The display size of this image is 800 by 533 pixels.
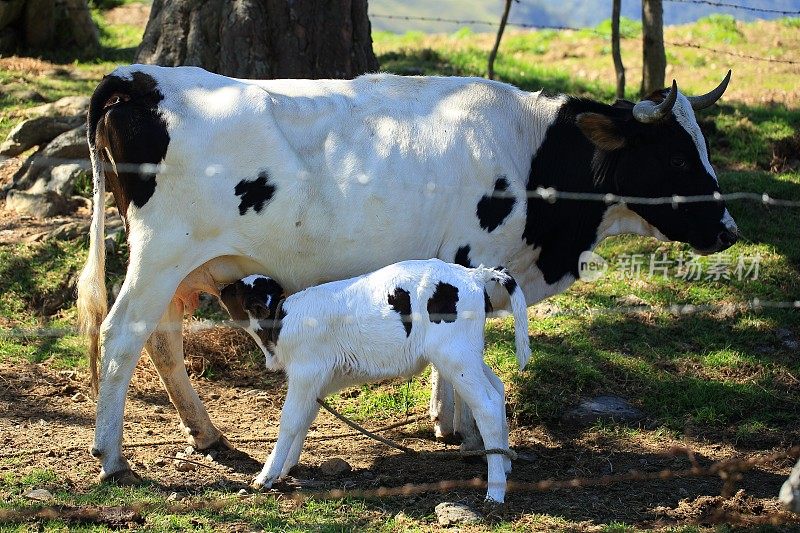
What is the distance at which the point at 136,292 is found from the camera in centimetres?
637

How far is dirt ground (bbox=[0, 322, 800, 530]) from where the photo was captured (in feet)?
20.0

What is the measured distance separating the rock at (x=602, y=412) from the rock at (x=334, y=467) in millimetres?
1783

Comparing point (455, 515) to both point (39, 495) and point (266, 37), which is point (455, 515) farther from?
point (266, 37)

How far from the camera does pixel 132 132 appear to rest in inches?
251

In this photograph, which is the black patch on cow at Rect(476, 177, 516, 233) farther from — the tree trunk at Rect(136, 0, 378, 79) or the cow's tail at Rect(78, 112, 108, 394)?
the tree trunk at Rect(136, 0, 378, 79)

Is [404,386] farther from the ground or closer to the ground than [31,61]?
closer to the ground

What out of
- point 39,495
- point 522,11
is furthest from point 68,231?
point 522,11

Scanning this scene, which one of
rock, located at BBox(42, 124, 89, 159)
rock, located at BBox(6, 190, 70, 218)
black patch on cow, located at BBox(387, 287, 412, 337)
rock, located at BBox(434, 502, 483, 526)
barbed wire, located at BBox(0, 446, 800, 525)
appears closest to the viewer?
barbed wire, located at BBox(0, 446, 800, 525)

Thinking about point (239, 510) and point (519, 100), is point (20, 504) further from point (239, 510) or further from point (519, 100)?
point (519, 100)

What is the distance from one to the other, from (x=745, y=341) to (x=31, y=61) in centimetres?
999

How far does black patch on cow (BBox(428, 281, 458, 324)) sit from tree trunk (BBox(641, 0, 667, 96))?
22.3 ft

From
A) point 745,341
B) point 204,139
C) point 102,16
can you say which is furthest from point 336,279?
point 102,16

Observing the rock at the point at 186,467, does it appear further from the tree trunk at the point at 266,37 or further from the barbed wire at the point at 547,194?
the tree trunk at the point at 266,37

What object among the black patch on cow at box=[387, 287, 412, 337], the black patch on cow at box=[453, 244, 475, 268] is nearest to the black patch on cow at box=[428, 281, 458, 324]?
the black patch on cow at box=[387, 287, 412, 337]
